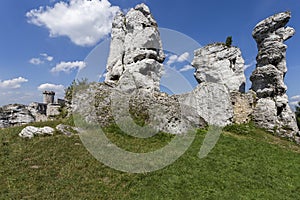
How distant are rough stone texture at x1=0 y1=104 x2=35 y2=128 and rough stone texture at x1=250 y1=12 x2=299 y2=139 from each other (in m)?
29.7

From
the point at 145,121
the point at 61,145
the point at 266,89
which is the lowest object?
the point at 61,145

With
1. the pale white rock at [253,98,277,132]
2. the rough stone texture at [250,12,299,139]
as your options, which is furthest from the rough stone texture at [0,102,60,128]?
the rough stone texture at [250,12,299,139]

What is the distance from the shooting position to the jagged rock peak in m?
28.1

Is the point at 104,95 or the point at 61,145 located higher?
the point at 104,95

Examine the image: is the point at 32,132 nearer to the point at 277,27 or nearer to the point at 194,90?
the point at 194,90

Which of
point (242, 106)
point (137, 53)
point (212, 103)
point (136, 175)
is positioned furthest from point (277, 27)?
point (136, 175)

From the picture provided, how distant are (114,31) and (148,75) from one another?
10.3 meters

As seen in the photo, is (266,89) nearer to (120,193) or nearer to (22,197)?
(120,193)

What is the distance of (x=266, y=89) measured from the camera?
27812 mm

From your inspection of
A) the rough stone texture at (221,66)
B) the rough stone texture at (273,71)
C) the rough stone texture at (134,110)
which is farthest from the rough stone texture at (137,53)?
the rough stone texture at (273,71)

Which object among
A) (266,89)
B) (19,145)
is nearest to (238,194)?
(19,145)

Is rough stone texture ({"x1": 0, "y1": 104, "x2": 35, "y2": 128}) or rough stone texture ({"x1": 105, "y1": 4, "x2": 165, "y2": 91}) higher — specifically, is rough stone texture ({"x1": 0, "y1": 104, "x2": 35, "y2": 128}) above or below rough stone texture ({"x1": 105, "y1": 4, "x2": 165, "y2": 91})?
below

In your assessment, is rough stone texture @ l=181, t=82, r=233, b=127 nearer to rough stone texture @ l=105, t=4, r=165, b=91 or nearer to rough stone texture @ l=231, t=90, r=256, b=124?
rough stone texture @ l=231, t=90, r=256, b=124

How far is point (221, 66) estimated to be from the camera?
101 ft
